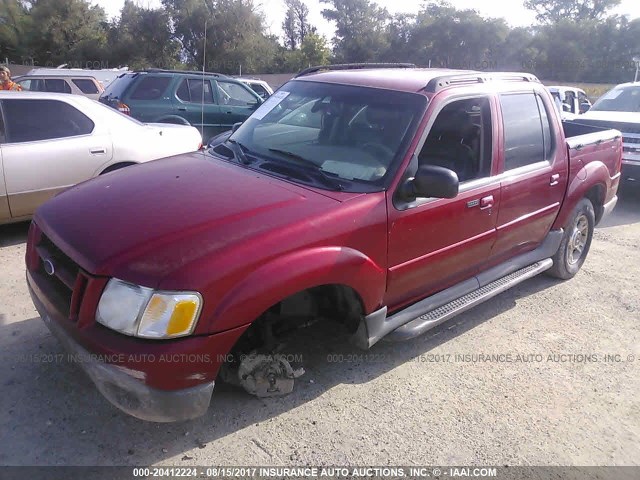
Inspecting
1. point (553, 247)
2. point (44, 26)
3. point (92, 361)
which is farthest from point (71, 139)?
point (44, 26)

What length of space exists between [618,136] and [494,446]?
399 cm

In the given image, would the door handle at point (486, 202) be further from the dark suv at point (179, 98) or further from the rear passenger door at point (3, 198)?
the dark suv at point (179, 98)

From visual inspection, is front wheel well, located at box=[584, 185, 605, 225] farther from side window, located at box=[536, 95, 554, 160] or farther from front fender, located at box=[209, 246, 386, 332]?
front fender, located at box=[209, 246, 386, 332]

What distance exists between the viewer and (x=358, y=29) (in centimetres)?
5325

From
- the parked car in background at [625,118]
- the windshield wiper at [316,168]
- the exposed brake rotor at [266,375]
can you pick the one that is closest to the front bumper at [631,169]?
the parked car in background at [625,118]

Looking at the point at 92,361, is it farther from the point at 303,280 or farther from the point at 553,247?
the point at 553,247

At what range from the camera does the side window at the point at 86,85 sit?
45.9 feet

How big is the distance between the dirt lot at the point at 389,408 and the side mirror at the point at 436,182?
1.26 meters

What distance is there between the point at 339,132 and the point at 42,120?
3.60 meters

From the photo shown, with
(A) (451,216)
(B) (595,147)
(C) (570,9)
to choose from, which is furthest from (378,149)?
(C) (570,9)

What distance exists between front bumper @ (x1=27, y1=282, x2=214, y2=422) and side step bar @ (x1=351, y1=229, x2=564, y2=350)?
3.48 ft

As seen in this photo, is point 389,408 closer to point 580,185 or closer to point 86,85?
point 580,185

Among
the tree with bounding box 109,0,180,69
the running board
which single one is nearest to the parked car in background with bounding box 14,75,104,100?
the running board

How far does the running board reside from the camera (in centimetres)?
343
